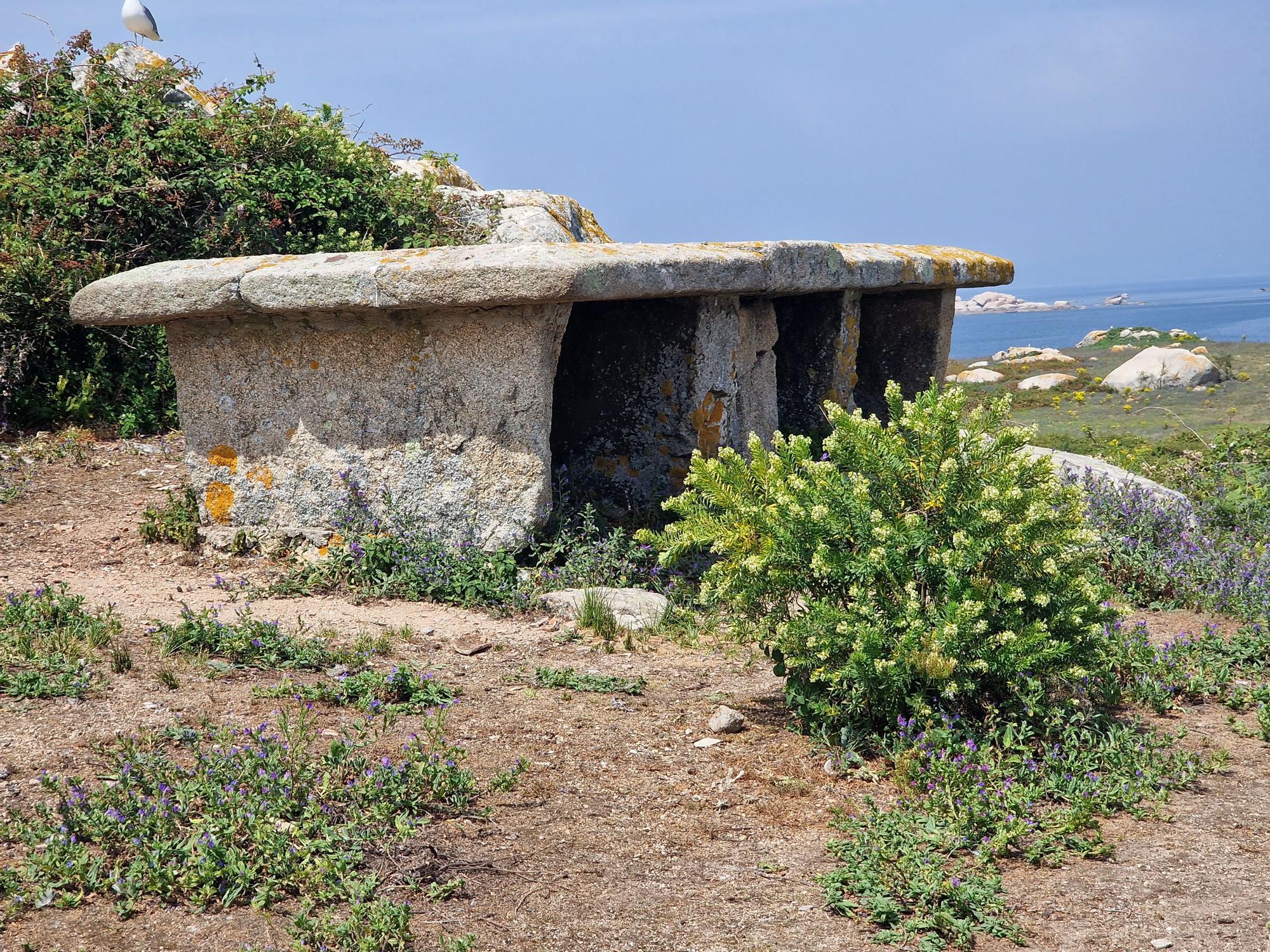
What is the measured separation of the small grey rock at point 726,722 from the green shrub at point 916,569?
0.23 metres

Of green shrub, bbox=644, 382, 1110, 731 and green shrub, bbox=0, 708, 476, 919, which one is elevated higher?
green shrub, bbox=644, 382, 1110, 731

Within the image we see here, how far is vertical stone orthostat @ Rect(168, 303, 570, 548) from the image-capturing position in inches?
225

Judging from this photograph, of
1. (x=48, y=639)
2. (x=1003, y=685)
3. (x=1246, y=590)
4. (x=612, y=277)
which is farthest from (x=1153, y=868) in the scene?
(x=48, y=639)

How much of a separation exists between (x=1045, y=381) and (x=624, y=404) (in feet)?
33.8

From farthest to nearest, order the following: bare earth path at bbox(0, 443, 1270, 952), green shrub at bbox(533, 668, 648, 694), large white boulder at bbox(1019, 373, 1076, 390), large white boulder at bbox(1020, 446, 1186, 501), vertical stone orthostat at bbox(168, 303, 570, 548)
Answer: large white boulder at bbox(1019, 373, 1076, 390) < large white boulder at bbox(1020, 446, 1186, 501) < vertical stone orthostat at bbox(168, 303, 570, 548) < green shrub at bbox(533, 668, 648, 694) < bare earth path at bbox(0, 443, 1270, 952)

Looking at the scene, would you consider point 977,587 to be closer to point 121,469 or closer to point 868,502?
point 868,502

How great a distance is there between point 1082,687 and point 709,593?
1416 millimetres

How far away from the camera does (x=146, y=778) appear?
349 centimetres

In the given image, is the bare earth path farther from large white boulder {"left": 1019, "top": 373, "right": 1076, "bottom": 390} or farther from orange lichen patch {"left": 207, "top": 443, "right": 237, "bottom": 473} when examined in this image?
large white boulder {"left": 1019, "top": 373, "right": 1076, "bottom": 390}

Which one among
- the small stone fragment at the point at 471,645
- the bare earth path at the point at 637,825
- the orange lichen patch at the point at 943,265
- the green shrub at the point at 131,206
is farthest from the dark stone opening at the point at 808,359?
the small stone fragment at the point at 471,645

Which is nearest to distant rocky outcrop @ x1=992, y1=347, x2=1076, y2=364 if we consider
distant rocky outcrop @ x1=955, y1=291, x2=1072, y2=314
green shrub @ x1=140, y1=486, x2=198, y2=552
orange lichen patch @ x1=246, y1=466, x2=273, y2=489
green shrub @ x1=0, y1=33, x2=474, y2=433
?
green shrub @ x1=0, y1=33, x2=474, y2=433

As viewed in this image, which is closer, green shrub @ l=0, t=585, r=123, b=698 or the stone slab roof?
green shrub @ l=0, t=585, r=123, b=698

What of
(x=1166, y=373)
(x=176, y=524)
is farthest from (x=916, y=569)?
(x=1166, y=373)

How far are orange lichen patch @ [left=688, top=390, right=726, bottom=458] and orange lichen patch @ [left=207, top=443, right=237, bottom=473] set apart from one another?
99.4 inches
